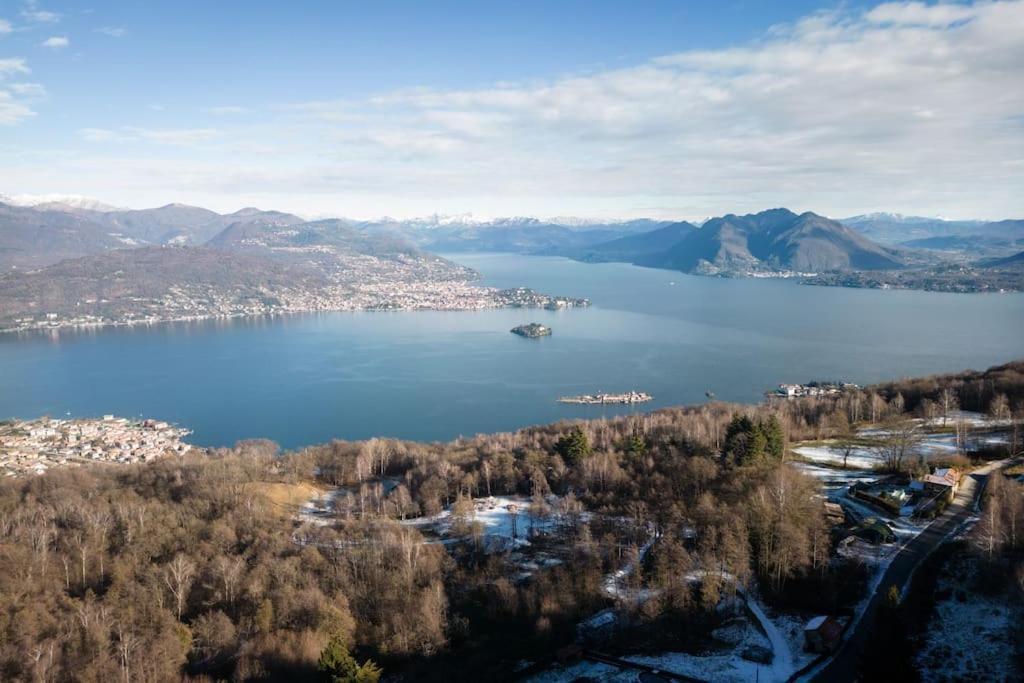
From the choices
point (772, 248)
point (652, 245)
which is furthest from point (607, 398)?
point (652, 245)

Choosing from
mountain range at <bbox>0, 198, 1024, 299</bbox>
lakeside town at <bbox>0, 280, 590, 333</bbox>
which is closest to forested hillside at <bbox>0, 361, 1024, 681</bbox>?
lakeside town at <bbox>0, 280, 590, 333</bbox>

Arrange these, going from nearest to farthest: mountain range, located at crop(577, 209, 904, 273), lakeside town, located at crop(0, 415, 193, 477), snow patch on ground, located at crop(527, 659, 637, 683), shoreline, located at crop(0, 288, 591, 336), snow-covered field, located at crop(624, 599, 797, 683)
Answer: snow-covered field, located at crop(624, 599, 797, 683) → snow patch on ground, located at crop(527, 659, 637, 683) → lakeside town, located at crop(0, 415, 193, 477) → shoreline, located at crop(0, 288, 591, 336) → mountain range, located at crop(577, 209, 904, 273)

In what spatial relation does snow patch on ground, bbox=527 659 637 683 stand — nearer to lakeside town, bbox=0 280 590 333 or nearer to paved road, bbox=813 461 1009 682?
paved road, bbox=813 461 1009 682

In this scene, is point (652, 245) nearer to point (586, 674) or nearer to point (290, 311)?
point (290, 311)

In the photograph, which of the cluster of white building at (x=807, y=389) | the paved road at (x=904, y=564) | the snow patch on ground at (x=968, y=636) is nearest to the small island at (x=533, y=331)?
the cluster of white building at (x=807, y=389)

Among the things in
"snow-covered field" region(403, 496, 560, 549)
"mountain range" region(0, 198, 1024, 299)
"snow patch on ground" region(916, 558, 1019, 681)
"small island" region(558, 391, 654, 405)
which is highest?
"mountain range" region(0, 198, 1024, 299)

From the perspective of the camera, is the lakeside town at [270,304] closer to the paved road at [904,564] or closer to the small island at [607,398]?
the small island at [607,398]
